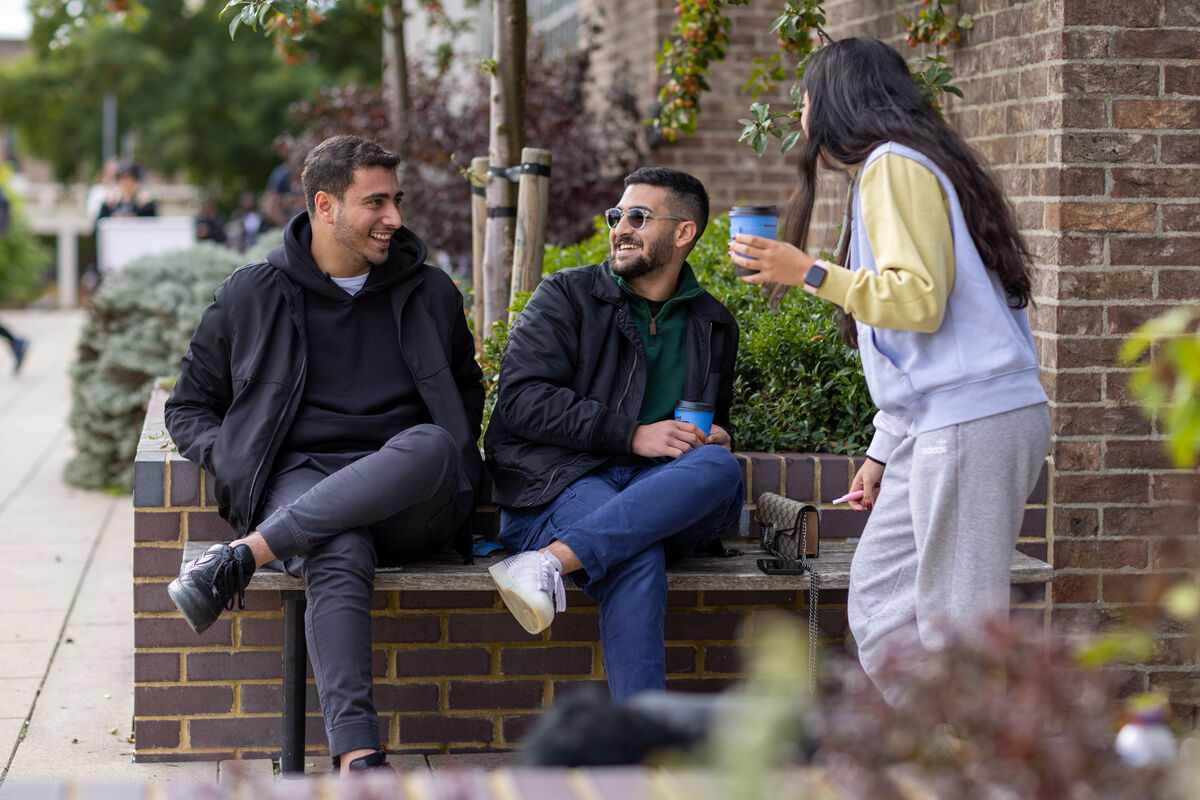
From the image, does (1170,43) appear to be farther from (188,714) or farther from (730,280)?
(188,714)

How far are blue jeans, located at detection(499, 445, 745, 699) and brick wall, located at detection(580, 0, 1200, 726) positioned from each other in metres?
1.29

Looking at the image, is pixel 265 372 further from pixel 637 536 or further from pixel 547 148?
pixel 547 148

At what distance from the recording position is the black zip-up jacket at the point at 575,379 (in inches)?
151

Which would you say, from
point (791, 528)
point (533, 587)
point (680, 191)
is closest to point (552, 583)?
point (533, 587)

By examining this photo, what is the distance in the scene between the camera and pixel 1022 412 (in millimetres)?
3129

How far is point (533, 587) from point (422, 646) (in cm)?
77

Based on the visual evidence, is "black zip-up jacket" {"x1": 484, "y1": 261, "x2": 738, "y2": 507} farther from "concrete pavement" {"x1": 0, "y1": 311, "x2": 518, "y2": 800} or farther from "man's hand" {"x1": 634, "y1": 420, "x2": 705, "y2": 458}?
"concrete pavement" {"x1": 0, "y1": 311, "x2": 518, "y2": 800}

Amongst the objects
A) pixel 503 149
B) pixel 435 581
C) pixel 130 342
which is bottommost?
pixel 435 581

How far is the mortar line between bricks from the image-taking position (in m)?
4.03

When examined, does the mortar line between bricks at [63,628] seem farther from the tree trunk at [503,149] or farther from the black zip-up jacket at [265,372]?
the tree trunk at [503,149]

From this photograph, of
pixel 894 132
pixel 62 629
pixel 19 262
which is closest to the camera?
pixel 894 132

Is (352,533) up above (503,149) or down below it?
below

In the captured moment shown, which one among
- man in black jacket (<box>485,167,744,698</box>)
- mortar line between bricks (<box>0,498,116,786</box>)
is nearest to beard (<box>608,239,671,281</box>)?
man in black jacket (<box>485,167,744,698</box>)

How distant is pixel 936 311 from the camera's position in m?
3.02
